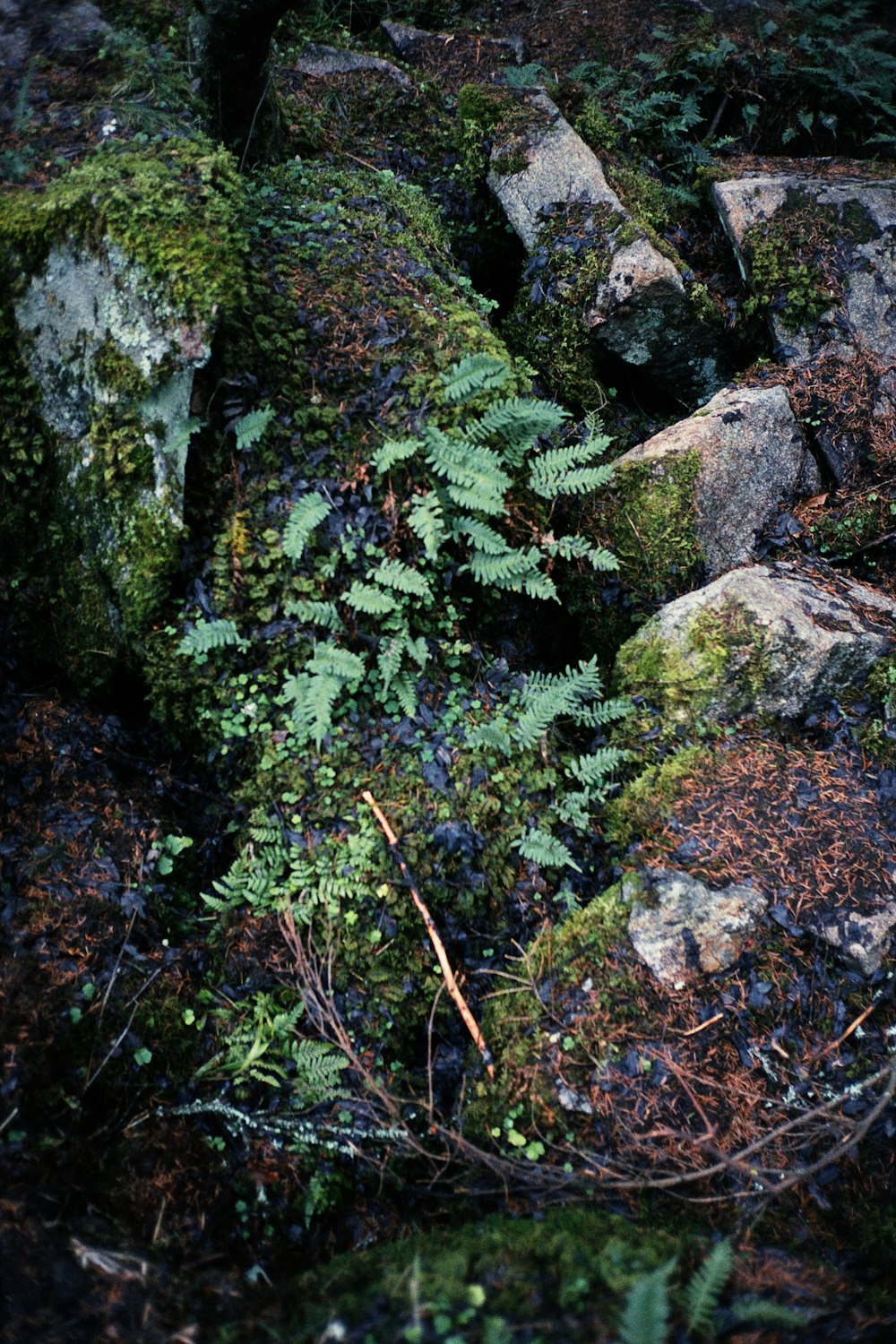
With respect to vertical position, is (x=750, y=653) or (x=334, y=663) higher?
(x=334, y=663)

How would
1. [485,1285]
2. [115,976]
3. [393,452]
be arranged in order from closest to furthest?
[485,1285] → [115,976] → [393,452]

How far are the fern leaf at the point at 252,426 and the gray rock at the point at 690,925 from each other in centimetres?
329

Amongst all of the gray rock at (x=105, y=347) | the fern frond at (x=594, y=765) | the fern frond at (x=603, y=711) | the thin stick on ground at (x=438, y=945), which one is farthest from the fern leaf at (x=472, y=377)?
the thin stick on ground at (x=438, y=945)

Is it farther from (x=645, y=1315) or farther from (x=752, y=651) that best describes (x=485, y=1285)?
(x=752, y=651)

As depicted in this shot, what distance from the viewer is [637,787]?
4555mm

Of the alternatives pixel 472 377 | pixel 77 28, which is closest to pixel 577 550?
pixel 472 377

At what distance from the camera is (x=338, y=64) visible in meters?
7.11

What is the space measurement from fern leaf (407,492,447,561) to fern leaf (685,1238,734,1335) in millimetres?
3313

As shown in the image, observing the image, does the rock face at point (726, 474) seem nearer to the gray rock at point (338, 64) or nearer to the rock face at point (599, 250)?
the rock face at point (599, 250)

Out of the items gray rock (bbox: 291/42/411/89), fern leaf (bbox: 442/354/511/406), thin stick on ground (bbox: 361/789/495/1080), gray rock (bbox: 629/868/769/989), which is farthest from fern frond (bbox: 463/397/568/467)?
gray rock (bbox: 291/42/411/89)

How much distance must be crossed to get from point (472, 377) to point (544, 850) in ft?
8.94

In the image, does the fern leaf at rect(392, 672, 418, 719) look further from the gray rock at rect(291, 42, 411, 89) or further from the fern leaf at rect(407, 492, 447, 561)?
the gray rock at rect(291, 42, 411, 89)

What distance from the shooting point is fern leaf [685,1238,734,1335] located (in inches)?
96.3

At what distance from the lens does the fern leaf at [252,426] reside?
448cm
